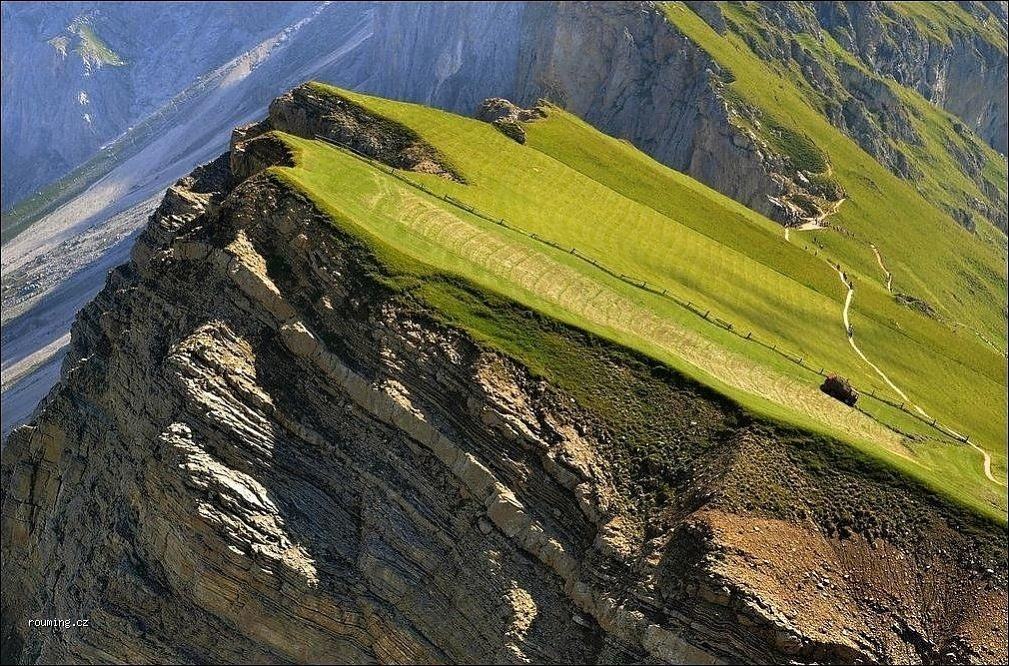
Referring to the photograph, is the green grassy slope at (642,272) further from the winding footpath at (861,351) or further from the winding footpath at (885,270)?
the winding footpath at (885,270)

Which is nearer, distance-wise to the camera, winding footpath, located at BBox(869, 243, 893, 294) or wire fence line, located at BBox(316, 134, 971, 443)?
wire fence line, located at BBox(316, 134, 971, 443)

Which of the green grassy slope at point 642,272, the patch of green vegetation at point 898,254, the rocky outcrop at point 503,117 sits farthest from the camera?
the rocky outcrop at point 503,117

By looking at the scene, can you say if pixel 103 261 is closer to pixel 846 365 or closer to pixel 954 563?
pixel 846 365

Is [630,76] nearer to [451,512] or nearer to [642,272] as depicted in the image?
[642,272]

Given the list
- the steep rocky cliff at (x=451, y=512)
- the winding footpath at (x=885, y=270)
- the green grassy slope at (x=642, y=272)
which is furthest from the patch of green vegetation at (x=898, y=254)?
the steep rocky cliff at (x=451, y=512)

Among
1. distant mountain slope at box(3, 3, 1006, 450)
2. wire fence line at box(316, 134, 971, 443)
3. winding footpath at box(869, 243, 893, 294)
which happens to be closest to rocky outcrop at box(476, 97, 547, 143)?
wire fence line at box(316, 134, 971, 443)

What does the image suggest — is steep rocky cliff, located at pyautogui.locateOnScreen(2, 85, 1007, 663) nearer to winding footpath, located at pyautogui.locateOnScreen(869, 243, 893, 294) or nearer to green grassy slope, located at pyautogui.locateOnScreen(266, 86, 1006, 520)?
green grassy slope, located at pyautogui.locateOnScreen(266, 86, 1006, 520)
